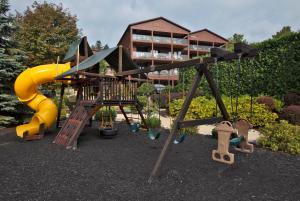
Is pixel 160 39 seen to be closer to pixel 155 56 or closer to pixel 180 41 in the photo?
pixel 155 56

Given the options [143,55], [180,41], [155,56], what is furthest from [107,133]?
[180,41]

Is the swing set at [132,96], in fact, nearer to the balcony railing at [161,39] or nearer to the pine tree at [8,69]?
the pine tree at [8,69]

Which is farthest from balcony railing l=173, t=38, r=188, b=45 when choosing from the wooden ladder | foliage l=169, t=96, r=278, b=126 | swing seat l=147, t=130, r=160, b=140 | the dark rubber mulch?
swing seat l=147, t=130, r=160, b=140

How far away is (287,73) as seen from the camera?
40.3 feet

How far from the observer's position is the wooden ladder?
279 inches

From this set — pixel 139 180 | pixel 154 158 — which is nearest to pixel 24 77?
pixel 154 158

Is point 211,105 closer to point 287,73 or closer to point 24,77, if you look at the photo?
point 287,73

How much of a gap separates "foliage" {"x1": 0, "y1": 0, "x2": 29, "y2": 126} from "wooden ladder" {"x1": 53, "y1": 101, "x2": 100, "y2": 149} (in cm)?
486

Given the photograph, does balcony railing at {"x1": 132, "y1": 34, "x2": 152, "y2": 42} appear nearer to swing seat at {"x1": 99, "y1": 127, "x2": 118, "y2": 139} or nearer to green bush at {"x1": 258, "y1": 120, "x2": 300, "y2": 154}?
swing seat at {"x1": 99, "y1": 127, "x2": 118, "y2": 139}

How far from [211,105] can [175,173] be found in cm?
892

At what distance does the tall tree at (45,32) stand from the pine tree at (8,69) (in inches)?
232

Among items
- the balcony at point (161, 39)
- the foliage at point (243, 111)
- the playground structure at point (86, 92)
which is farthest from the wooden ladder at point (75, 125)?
the balcony at point (161, 39)

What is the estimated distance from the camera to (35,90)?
9.03m

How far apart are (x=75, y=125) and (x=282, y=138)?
6531 millimetres
